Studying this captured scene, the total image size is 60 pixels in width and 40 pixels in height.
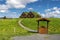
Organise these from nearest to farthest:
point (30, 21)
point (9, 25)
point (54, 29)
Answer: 1. point (54, 29)
2. point (9, 25)
3. point (30, 21)

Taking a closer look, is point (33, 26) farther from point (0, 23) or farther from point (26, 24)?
point (0, 23)

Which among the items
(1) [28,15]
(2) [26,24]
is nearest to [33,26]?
(2) [26,24]

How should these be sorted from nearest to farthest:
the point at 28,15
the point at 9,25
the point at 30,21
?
1. the point at 9,25
2. the point at 30,21
3. the point at 28,15

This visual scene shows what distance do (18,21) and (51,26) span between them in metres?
7.44

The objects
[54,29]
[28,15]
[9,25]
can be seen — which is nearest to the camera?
[54,29]

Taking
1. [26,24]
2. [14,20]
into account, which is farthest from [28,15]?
[26,24]

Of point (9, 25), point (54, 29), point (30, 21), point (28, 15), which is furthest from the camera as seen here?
point (28, 15)

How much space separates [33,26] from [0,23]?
7.05 meters

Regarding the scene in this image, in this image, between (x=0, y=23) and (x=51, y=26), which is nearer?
A: (x=51, y=26)

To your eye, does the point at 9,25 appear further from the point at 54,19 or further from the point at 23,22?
the point at 54,19

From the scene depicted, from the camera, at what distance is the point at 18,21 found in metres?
43.8

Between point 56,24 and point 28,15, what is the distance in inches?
509

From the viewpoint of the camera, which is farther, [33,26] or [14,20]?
[14,20]

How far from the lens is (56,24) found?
4128cm
